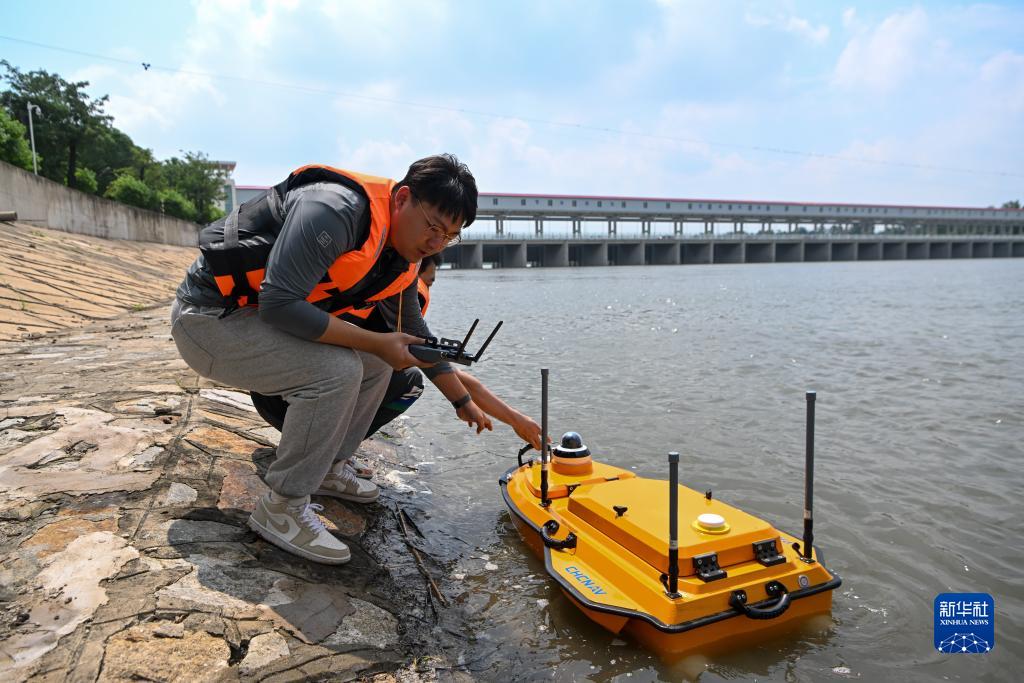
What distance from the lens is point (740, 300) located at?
2683 centimetres

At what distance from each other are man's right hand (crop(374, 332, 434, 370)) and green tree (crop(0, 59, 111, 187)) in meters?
→ 45.1

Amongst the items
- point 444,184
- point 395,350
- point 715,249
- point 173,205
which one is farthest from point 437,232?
point 715,249

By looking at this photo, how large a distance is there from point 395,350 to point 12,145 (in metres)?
27.2

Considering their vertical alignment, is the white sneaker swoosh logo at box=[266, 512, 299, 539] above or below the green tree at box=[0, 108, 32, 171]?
below

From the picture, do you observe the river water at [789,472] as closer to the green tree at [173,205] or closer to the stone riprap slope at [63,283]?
the stone riprap slope at [63,283]

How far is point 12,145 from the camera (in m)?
22.8

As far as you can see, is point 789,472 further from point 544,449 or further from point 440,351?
point 440,351

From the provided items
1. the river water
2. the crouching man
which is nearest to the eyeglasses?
the crouching man

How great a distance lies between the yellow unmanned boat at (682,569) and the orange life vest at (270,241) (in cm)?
162

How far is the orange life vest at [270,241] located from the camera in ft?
9.12

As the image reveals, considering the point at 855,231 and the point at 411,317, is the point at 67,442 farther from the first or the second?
the point at 855,231

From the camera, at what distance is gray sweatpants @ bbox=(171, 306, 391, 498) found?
284 centimetres

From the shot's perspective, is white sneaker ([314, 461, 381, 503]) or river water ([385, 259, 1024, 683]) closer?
river water ([385, 259, 1024, 683])

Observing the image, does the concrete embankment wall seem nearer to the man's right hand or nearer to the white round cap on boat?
the man's right hand
